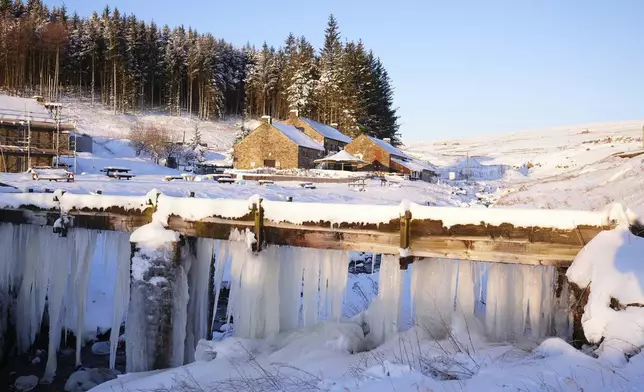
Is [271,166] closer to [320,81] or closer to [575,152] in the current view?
[320,81]

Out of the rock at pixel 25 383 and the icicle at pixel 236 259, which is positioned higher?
the icicle at pixel 236 259

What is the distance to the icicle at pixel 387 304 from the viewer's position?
625cm

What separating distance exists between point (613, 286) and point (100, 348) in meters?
8.92

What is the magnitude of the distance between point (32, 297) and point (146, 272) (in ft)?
11.8

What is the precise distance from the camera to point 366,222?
20.9 ft

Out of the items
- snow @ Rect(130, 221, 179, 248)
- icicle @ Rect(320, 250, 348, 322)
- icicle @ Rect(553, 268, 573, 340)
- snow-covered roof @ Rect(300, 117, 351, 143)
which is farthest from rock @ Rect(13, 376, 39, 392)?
snow-covered roof @ Rect(300, 117, 351, 143)

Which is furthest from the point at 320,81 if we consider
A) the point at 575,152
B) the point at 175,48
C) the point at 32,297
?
the point at 32,297

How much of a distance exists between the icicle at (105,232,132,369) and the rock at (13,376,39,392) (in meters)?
1.51

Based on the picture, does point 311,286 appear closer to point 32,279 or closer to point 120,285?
point 120,285

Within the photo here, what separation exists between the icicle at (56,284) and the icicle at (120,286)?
1.20m

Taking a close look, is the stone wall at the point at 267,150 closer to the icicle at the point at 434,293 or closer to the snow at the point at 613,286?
the icicle at the point at 434,293

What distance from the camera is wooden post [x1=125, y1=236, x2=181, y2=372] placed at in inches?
275

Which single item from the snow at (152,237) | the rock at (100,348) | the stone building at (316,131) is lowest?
the rock at (100,348)

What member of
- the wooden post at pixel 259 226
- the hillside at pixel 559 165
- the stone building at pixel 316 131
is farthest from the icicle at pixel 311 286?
the stone building at pixel 316 131
